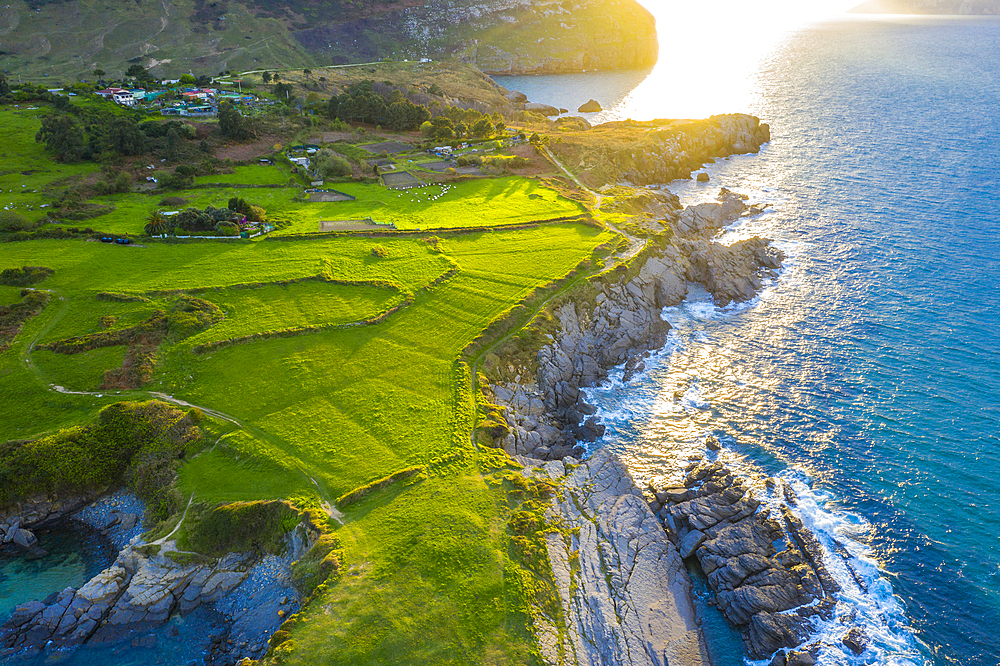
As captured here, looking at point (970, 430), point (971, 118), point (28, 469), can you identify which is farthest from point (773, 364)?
point (971, 118)

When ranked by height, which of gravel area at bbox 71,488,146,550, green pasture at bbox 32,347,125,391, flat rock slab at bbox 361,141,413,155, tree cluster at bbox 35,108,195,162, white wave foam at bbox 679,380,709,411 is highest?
tree cluster at bbox 35,108,195,162

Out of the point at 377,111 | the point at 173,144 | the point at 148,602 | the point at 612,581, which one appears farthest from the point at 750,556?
the point at 377,111

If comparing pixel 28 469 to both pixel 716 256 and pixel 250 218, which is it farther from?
pixel 716 256

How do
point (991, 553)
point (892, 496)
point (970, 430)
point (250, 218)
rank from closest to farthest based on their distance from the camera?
point (991, 553), point (892, 496), point (970, 430), point (250, 218)

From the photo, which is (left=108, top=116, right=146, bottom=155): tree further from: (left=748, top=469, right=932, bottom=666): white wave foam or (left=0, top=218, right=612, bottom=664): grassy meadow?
(left=748, top=469, right=932, bottom=666): white wave foam

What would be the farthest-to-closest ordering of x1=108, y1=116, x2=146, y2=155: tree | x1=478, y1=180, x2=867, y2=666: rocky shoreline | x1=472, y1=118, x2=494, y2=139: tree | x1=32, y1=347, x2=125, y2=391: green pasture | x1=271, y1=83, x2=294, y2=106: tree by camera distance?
1. x1=271, y1=83, x2=294, y2=106: tree
2. x1=472, y1=118, x2=494, y2=139: tree
3. x1=108, y1=116, x2=146, y2=155: tree
4. x1=32, y1=347, x2=125, y2=391: green pasture
5. x1=478, y1=180, x2=867, y2=666: rocky shoreline

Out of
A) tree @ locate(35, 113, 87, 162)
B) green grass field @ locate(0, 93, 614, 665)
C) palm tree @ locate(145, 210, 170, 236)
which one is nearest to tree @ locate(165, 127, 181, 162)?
tree @ locate(35, 113, 87, 162)
